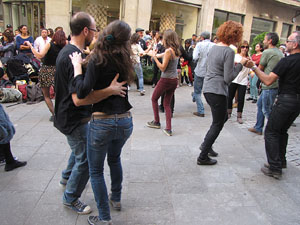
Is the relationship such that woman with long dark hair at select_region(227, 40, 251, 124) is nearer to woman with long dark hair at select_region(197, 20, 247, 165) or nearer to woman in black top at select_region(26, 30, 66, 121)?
woman with long dark hair at select_region(197, 20, 247, 165)

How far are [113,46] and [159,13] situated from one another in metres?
13.5

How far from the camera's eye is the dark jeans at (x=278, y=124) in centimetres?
348

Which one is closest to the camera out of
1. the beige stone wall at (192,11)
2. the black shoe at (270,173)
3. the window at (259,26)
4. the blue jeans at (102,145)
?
the blue jeans at (102,145)

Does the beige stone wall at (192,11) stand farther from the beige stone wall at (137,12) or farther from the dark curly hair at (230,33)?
the dark curly hair at (230,33)

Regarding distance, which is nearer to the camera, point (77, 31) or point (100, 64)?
point (100, 64)

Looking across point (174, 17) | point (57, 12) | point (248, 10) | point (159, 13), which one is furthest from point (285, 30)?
point (57, 12)

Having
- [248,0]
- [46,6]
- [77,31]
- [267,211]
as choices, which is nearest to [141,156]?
[267,211]

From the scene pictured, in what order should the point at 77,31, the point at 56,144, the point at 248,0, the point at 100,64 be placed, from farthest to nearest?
the point at 248,0, the point at 56,144, the point at 77,31, the point at 100,64

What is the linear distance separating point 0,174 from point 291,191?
12.2 ft

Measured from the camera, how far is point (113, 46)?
2.16 meters

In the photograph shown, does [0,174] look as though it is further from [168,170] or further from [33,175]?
[168,170]

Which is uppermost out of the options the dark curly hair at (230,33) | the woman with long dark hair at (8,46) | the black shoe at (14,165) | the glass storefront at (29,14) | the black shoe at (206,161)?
the glass storefront at (29,14)

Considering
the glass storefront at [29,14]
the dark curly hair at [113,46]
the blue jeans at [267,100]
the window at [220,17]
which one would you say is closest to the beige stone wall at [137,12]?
the glass storefront at [29,14]

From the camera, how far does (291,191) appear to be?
3.38 m
